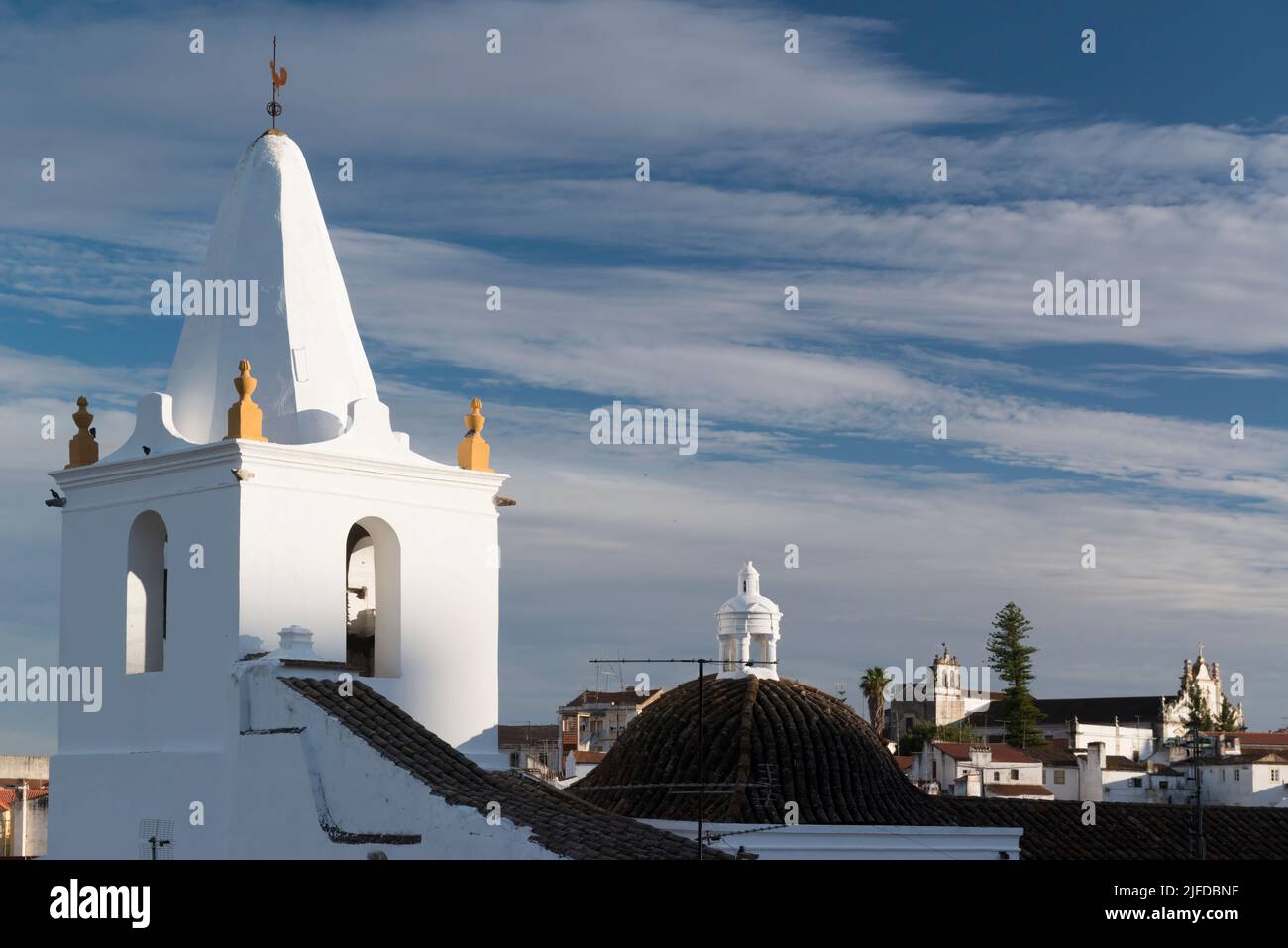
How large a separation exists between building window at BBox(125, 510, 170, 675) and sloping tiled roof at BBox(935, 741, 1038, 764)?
56.4m

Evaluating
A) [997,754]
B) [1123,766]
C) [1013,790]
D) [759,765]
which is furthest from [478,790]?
[1123,766]

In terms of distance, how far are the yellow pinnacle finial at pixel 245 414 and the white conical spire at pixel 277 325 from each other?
29.3 inches

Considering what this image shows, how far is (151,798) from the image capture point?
582 inches

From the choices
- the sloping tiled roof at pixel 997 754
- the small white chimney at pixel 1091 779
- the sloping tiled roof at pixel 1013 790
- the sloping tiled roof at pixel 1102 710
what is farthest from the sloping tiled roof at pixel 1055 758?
the sloping tiled roof at pixel 1102 710

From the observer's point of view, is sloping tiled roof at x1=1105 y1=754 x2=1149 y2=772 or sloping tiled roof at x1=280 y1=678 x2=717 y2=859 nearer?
sloping tiled roof at x1=280 y1=678 x2=717 y2=859

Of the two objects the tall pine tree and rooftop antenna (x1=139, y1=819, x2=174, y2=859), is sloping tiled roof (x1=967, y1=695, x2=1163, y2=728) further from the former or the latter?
rooftop antenna (x1=139, y1=819, x2=174, y2=859)

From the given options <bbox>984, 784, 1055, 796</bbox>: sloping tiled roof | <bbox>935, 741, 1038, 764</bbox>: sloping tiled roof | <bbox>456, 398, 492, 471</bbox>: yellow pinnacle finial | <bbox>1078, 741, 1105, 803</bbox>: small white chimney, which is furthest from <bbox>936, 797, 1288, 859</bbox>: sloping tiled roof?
<bbox>935, 741, 1038, 764</bbox>: sloping tiled roof

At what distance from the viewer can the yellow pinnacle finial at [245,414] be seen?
14539 mm

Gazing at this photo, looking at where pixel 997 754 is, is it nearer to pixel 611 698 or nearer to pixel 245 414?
pixel 611 698

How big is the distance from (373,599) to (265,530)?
1.86 meters

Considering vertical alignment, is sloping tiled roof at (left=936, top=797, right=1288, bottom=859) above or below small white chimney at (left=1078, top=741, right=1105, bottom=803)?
above

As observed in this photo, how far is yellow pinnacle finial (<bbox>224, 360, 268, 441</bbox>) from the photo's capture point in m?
14.5
